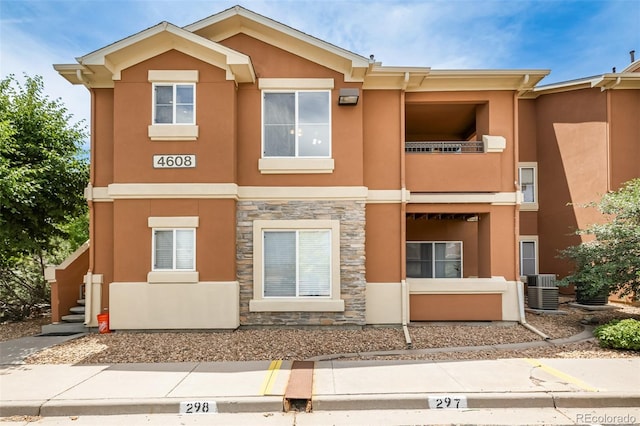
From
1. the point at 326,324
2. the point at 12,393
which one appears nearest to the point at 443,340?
the point at 326,324

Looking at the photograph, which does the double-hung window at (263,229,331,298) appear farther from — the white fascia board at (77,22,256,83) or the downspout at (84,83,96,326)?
the downspout at (84,83,96,326)

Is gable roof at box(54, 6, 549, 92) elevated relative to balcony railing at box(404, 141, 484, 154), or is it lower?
elevated

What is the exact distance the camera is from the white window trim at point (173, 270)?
956 cm

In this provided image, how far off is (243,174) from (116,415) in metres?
6.06

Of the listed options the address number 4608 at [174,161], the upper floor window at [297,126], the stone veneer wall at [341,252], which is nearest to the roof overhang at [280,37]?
the upper floor window at [297,126]

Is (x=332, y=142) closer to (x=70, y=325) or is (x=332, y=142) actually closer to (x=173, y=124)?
(x=173, y=124)

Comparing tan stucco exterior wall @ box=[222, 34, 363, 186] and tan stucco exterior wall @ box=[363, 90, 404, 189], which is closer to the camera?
tan stucco exterior wall @ box=[222, 34, 363, 186]

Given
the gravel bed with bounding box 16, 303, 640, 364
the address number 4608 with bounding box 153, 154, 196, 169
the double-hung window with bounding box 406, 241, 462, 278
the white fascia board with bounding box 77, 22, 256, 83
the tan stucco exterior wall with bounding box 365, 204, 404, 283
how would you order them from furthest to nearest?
the double-hung window with bounding box 406, 241, 462, 278, the tan stucco exterior wall with bounding box 365, 204, 404, 283, the address number 4608 with bounding box 153, 154, 196, 169, the white fascia board with bounding box 77, 22, 256, 83, the gravel bed with bounding box 16, 303, 640, 364

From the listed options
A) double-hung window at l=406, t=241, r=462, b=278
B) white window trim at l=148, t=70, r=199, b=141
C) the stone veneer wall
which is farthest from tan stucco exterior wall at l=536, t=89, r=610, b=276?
white window trim at l=148, t=70, r=199, b=141

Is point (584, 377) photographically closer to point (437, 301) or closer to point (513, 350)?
point (513, 350)

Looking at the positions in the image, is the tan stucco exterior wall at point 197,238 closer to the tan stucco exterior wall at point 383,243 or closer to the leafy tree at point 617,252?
the tan stucco exterior wall at point 383,243

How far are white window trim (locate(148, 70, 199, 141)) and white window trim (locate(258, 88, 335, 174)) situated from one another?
1720 mm

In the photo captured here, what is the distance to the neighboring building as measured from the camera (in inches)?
379

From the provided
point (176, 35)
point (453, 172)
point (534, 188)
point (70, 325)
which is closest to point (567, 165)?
point (534, 188)
